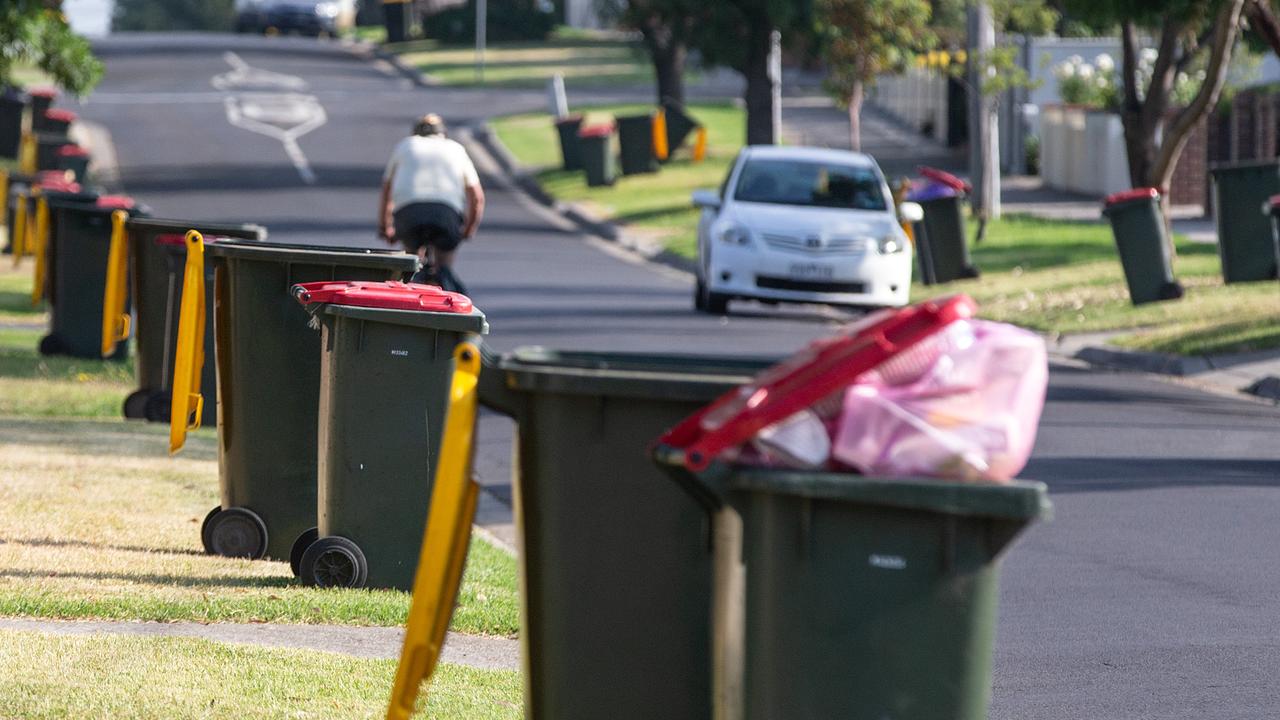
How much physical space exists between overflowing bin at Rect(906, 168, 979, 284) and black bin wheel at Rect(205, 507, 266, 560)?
1463 centimetres

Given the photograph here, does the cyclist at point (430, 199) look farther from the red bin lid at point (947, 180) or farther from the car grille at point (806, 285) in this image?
the red bin lid at point (947, 180)

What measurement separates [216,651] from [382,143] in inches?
1386

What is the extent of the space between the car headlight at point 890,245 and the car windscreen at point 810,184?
78 cm

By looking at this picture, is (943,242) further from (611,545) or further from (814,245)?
(611,545)

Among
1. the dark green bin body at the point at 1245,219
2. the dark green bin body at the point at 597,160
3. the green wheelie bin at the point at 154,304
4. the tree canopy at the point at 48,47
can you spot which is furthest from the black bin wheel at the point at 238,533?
the dark green bin body at the point at 597,160

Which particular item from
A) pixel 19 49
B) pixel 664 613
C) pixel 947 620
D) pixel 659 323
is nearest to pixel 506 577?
pixel 664 613

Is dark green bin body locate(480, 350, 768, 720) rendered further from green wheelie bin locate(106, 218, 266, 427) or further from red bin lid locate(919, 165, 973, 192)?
red bin lid locate(919, 165, 973, 192)

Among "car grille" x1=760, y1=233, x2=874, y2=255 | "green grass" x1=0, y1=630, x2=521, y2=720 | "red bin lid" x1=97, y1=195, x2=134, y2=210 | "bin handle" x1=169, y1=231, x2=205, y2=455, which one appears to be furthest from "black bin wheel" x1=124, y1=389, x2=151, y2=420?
"car grille" x1=760, y1=233, x2=874, y2=255

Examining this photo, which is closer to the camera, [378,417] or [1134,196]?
[378,417]

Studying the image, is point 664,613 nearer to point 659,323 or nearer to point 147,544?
point 147,544

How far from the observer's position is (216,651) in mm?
6293

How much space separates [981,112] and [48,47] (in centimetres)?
1186

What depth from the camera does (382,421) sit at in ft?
23.6

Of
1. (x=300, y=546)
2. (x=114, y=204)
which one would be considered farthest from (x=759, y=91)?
(x=300, y=546)
